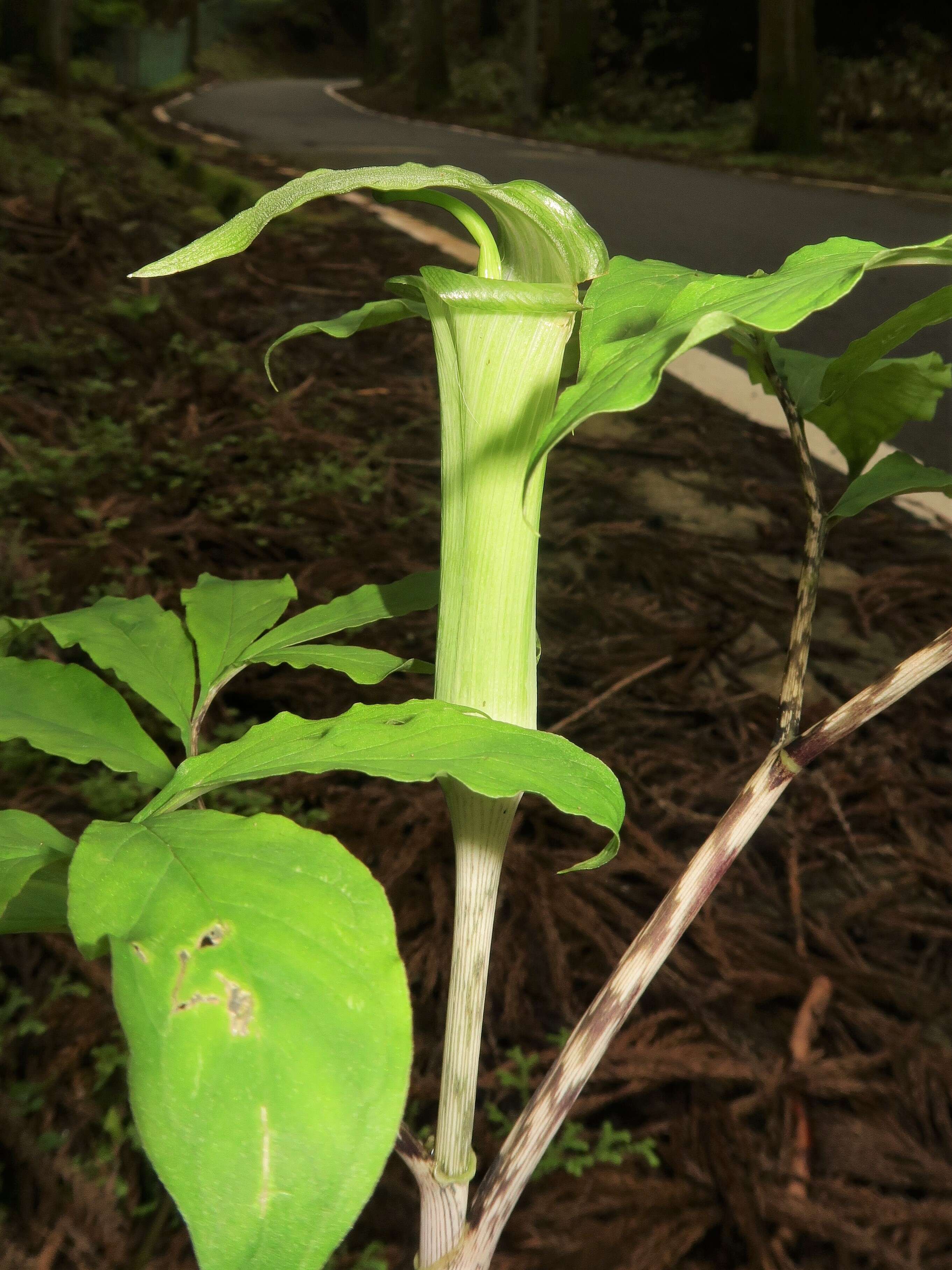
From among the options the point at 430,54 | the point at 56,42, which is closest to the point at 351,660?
the point at 56,42

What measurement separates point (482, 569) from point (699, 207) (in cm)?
638

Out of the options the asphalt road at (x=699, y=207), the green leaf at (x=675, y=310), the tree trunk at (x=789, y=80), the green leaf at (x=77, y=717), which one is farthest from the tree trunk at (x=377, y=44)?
the green leaf at (x=675, y=310)

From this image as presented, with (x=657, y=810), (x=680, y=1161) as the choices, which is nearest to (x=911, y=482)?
(x=680, y=1161)

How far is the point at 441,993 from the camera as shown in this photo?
3.39 ft

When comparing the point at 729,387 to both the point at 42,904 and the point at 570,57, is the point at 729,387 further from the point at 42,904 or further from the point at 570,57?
the point at 570,57

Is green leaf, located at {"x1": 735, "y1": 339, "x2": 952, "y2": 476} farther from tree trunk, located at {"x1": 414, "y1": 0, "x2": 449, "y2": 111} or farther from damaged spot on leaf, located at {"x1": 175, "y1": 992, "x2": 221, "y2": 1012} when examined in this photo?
tree trunk, located at {"x1": 414, "y1": 0, "x2": 449, "y2": 111}

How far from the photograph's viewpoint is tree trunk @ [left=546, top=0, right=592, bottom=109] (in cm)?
1374

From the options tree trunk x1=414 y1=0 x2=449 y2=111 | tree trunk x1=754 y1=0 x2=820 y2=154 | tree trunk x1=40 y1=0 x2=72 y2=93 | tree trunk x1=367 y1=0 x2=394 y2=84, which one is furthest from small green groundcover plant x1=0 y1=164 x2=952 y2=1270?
tree trunk x1=367 y1=0 x2=394 y2=84

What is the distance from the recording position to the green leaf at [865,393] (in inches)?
22.4

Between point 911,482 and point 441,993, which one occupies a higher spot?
point 911,482

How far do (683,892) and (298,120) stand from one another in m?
13.4

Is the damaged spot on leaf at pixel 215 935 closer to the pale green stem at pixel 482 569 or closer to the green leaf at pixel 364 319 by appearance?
the pale green stem at pixel 482 569

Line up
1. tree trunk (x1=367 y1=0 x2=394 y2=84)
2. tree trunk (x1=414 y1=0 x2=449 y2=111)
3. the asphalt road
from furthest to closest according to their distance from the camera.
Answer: tree trunk (x1=367 y1=0 x2=394 y2=84)
tree trunk (x1=414 y1=0 x2=449 y2=111)
the asphalt road

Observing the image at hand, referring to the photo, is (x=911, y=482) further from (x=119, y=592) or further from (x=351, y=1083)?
(x=119, y=592)
